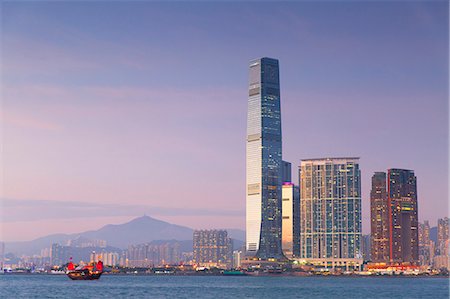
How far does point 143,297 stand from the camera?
132000 mm

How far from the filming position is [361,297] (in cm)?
14400

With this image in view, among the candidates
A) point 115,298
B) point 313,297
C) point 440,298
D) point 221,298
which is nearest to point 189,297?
point 221,298

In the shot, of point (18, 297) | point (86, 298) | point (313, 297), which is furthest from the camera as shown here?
point (313, 297)

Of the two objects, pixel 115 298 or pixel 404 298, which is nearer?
pixel 115 298

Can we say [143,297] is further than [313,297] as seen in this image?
No

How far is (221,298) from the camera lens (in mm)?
133625

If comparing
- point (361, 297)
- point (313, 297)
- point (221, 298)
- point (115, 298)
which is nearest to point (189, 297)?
point (221, 298)

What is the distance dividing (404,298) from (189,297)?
41648 millimetres

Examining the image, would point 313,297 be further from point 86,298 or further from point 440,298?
point 86,298

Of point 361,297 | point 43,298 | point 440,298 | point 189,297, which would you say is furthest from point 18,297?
point 440,298

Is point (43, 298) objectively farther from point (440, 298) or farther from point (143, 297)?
point (440, 298)

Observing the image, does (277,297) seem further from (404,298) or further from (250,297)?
(404,298)

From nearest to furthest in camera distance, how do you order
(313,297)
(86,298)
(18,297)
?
(86,298)
(18,297)
(313,297)

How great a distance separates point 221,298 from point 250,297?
22.2ft
